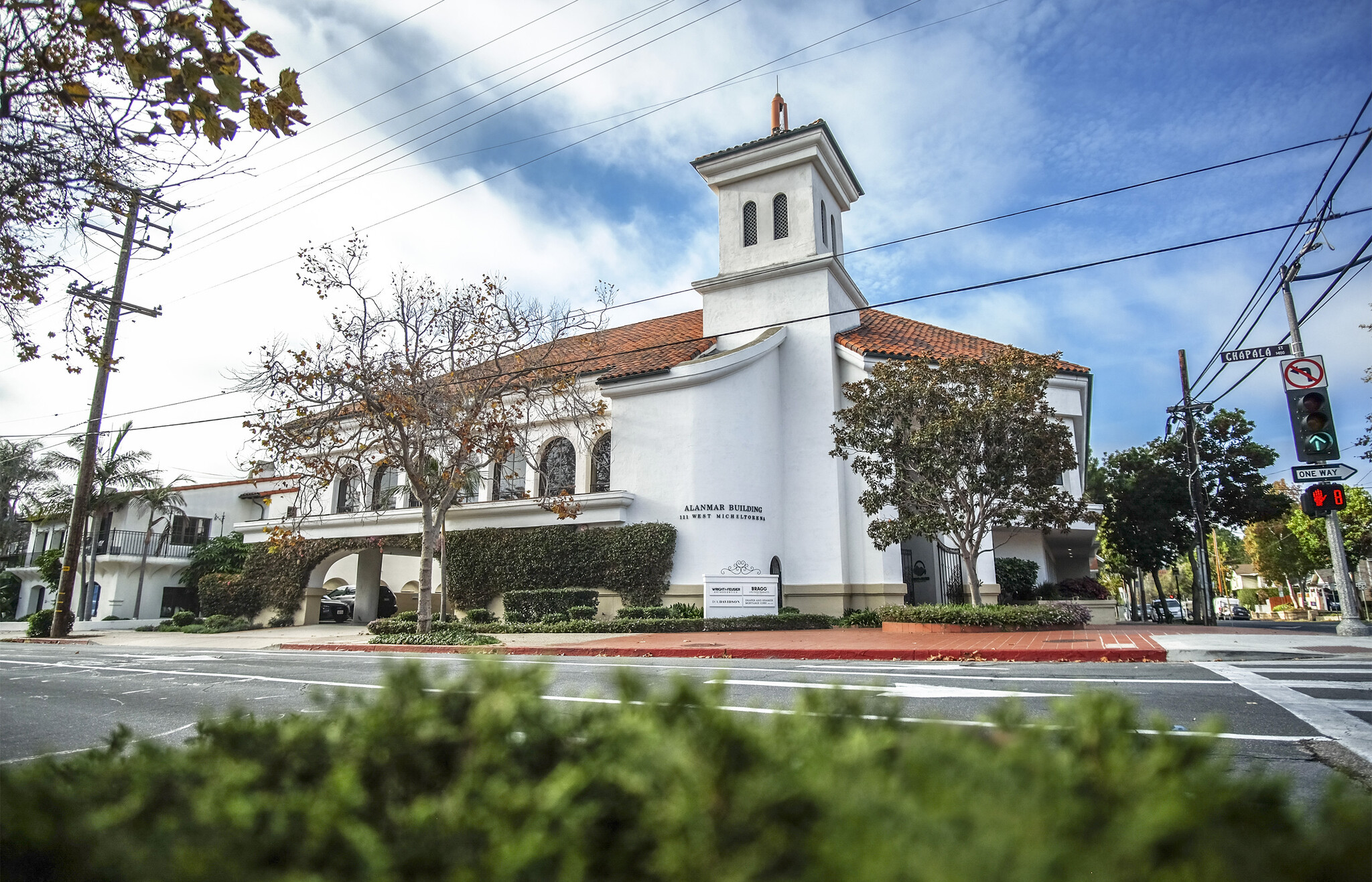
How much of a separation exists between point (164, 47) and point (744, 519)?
1841 cm

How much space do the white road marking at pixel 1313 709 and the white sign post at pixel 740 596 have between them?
11135 millimetres

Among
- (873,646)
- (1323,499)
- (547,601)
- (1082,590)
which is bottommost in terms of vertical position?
(873,646)

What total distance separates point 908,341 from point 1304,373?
11.2 metres

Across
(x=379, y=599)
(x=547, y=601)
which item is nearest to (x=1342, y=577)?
(x=547, y=601)

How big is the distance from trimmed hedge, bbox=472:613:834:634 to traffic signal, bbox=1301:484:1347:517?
10355 mm

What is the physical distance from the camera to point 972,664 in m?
11.6

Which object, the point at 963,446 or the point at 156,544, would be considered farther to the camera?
the point at 156,544

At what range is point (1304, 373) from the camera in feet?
47.9

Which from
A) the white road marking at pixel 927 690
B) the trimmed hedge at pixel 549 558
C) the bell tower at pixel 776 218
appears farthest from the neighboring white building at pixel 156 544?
the white road marking at pixel 927 690

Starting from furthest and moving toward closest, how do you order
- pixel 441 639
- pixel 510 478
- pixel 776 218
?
pixel 510 478, pixel 776 218, pixel 441 639

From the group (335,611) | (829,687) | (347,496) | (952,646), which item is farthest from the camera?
(335,611)

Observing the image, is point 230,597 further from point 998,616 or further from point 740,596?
point 998,616

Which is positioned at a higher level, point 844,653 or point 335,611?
point 335,611

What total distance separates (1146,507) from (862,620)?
47.4 feet
